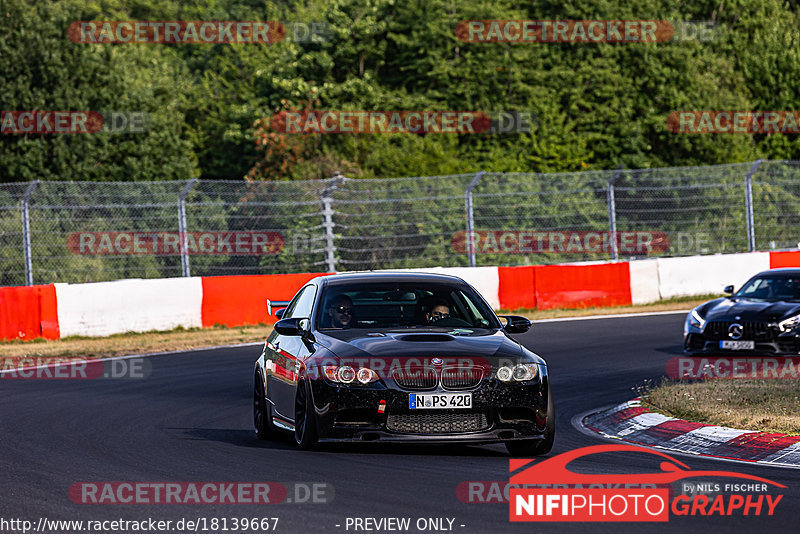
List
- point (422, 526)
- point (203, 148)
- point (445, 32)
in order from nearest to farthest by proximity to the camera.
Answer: point (422, 526) < point (445, 32) < point (203, 148)

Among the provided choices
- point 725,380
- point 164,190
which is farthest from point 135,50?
point 725,380

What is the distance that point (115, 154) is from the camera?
41.3 meters

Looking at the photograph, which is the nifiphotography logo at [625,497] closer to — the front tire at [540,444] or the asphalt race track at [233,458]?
the asphalt race track at [233,458]

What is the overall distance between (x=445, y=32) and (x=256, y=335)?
83.5ft

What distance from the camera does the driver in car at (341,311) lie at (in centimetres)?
955

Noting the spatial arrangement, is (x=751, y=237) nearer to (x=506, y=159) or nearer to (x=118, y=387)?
(x=506, y=159)

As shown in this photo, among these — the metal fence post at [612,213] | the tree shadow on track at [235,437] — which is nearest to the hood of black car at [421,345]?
the tree shadow on track at [235,437]

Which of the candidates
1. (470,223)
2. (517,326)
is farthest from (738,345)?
(470,223)

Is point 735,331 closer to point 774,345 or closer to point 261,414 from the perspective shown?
point 774,345

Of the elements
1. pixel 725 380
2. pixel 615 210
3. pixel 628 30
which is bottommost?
pixel 725 380

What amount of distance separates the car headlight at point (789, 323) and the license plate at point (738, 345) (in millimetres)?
385

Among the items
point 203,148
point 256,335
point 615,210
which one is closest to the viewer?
point 256,335
